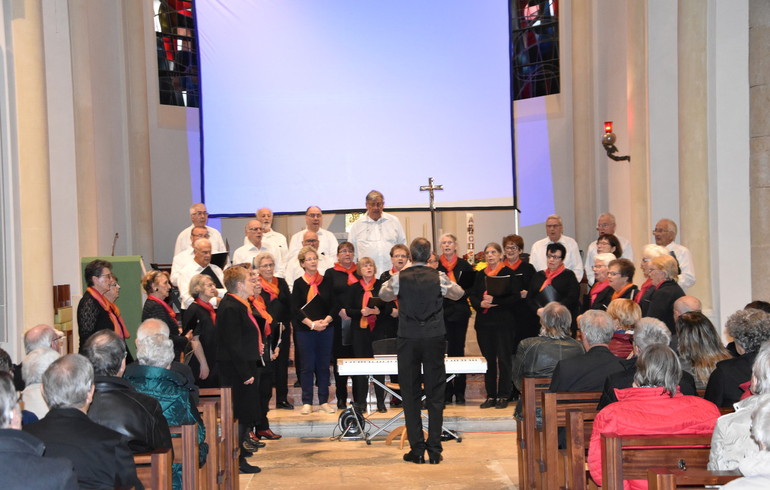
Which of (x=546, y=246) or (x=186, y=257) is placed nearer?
(x=186, y=257)

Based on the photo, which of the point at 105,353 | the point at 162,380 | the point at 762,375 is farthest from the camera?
the point at 162,380

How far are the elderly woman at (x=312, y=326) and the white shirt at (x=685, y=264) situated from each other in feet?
11.0

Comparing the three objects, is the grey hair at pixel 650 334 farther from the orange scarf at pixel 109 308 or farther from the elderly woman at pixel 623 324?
the orange scarf at pixel 109 308

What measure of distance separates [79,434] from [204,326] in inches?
152

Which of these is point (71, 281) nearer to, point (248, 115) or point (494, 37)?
point (248, 115)

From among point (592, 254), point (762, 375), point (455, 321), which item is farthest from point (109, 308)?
point (762, 375)

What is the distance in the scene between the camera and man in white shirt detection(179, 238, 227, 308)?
8.97 m

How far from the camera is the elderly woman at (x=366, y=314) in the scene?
376 inches

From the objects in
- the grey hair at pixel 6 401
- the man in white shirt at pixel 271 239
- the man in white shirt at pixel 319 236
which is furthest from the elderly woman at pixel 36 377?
the man in white shirt at pixel 271 239

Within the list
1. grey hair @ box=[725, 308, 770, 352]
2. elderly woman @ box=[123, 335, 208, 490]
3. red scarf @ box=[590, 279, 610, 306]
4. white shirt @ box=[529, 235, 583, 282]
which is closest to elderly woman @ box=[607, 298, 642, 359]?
grey hair @ box=[725, 308, 770, 352]

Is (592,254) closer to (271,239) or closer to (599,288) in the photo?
(599,288)

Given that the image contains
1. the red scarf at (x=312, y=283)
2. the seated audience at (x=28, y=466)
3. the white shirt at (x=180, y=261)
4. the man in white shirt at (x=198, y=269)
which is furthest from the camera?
the white shirt at (x=180, y=261)

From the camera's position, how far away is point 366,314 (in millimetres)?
9508

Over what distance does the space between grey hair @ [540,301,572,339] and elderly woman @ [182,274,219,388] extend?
2.53 metres
